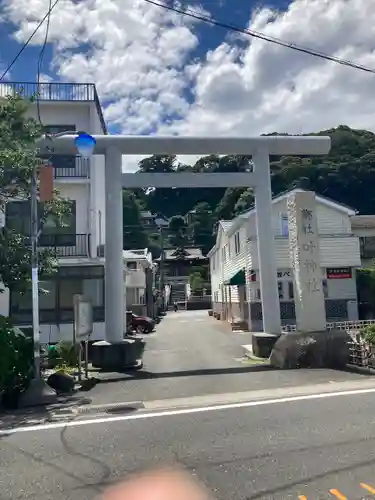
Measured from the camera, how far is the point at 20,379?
10031mm

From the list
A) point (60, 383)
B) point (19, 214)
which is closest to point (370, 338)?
point (60, 383)

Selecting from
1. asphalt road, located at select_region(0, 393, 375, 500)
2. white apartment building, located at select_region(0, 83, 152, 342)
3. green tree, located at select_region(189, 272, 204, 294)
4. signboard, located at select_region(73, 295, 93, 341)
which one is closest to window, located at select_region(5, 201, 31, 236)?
white apartment building, located at select_region(0, 83, 152, 342)

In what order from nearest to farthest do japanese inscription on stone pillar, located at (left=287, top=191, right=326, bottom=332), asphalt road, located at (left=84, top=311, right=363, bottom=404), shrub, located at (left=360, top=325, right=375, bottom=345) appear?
asphalt road, located at (left=84, top=311, right=363, bottom=404) < shrub, located at (left=360, top=325, right=375, bottom=345) < japanese inscription on stone pillar, located at (left=287, top=191, right=326, bottom=332)

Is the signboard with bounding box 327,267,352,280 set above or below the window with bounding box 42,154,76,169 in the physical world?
below

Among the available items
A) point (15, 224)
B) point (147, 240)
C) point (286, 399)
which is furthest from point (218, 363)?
point (147, 240)

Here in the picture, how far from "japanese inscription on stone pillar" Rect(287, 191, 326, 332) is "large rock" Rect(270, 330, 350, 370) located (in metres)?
0.42

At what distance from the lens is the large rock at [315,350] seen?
12961 mm

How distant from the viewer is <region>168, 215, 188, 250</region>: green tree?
77.5m

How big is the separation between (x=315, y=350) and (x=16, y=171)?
891 centimetres

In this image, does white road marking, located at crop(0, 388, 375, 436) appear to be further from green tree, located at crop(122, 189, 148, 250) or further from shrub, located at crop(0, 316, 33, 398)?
green tree, located at crop(122, 189, 148, 250)

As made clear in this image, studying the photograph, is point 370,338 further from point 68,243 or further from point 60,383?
point 68,243

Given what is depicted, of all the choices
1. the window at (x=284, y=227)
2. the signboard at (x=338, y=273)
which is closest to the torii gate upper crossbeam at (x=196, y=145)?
the window at (x=284, y=227)

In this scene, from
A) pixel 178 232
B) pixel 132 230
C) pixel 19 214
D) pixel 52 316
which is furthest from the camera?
pixel 178 232

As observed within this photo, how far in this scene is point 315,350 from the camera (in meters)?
13.0
